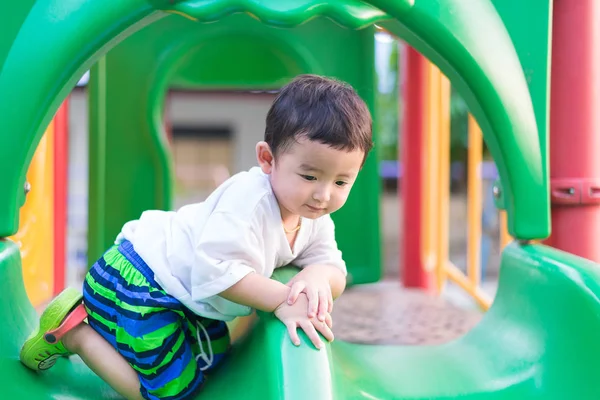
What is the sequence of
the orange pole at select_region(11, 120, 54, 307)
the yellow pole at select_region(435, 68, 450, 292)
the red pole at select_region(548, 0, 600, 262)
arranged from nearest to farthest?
the red pole at select_region(548, 0, 600, 262) → the orange pole at select_region(11, 120, 54, 307) → the yellow pole at select_region(435, 68, 450, 292)

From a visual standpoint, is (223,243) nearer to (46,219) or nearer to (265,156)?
(265,156)

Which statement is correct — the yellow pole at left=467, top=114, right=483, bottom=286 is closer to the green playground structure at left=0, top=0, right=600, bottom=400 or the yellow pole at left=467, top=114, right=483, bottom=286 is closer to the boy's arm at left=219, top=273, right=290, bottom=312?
the green playground structure at left=0, top=0, right=600, bottom=400

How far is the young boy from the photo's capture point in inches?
39.2

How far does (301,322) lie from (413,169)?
197 centimetres

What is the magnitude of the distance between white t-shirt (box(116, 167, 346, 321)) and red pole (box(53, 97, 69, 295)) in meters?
1.19

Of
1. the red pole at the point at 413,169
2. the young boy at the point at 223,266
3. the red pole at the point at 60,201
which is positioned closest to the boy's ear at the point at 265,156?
the young boy at the point at 223,266

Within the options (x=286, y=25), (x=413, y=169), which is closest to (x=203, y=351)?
(x=286, y=25)

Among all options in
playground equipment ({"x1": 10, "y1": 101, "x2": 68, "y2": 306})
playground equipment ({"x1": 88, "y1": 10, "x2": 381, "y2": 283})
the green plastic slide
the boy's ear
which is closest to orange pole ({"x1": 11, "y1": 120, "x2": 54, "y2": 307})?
playground equipment ({"x1": 10, "y1": 101, "x2": 68, "y2": 306})

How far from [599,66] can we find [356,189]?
44.5 inches

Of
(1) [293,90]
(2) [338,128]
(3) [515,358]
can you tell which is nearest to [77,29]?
(1) [293,90]

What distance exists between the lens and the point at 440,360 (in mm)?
1298

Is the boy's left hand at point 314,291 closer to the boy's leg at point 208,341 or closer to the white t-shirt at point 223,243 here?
the white t-shirt at point 223,243

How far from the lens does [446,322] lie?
2.00 m

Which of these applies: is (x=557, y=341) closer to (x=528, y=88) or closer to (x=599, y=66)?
(x=528, y=88)
